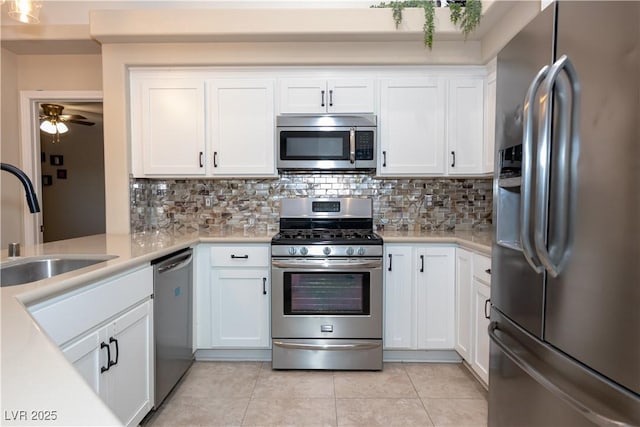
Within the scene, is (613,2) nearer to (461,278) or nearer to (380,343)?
(461,278)

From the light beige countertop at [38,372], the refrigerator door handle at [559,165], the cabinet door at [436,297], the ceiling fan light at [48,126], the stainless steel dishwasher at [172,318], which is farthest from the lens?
the ceiling fan light at [48,126]

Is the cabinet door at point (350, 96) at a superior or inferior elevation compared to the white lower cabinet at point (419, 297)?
superior

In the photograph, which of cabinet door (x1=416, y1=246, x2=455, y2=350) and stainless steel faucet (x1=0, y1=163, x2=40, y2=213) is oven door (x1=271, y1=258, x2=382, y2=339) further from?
stainless steel faucet (x1=0, y1=163, x2=40, y2=213)

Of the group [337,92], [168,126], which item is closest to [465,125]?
[337,92]

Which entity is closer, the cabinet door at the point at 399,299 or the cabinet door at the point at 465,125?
the cabinet door at the point at 399,299

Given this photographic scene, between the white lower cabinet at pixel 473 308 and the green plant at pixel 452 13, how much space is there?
→ 150cm

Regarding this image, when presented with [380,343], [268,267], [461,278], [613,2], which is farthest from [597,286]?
[268,267]

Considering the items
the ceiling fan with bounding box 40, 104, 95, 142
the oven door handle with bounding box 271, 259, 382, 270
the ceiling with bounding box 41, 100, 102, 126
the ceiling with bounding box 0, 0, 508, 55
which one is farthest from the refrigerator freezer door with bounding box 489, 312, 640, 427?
the ceiling with bounding box 41, 100, 102, 126

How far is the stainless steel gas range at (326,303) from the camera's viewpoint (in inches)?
95.2

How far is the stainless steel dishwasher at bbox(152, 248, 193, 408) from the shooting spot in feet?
6.22

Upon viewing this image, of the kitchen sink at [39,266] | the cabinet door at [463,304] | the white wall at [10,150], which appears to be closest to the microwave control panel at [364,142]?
the cabinet door at [463,304]

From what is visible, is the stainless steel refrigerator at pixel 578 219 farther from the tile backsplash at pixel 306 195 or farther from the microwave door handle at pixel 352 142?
the tile backsplash at pixel 306 195

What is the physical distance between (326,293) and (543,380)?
59.5 inches

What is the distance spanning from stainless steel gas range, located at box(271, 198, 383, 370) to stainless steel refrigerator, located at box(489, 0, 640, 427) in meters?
1.18
